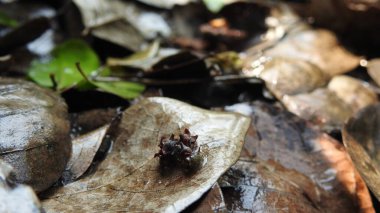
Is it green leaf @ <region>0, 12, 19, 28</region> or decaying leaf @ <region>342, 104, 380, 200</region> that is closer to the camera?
decaying leaf @ <region>342, 104, 380, 200</region>

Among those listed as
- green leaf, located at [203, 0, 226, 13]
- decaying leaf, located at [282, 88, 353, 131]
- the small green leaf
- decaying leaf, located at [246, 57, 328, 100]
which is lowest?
decaying leaf, located at [282, 88, 353, 131]

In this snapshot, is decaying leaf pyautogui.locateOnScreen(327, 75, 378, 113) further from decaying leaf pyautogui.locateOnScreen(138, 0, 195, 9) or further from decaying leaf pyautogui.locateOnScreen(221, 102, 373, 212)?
decaying leaf pyautogui.locateOnScreen(138, 0, 195, 9)

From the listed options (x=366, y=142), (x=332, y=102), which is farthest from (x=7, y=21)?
(x=366, y=142)

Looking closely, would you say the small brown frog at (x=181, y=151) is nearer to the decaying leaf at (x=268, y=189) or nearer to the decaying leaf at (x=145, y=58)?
the decaying leaf at (x=268, y=189)

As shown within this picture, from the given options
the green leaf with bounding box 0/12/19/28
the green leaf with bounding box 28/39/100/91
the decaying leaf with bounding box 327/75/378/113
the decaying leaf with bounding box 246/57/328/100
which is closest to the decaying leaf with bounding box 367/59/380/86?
the decaying leaf with bounding box 327/75/378/113

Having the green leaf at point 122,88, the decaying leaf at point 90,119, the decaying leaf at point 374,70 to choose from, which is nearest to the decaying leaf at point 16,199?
the decaying leaf at point 90,119
